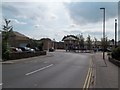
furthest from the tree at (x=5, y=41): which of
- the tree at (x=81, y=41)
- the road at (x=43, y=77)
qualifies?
the tree at (x=81, y=41)

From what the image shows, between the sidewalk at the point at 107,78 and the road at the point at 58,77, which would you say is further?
the sidewalk at the point at 107,78

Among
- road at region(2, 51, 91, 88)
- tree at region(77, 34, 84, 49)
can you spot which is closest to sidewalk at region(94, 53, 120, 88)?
road at region(2, 51, 91, 88)

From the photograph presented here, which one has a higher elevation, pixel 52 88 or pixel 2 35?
pixel 2 35

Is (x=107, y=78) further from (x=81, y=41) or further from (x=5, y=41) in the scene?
(x=81, y=41)

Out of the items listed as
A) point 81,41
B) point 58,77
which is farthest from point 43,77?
point 81,41

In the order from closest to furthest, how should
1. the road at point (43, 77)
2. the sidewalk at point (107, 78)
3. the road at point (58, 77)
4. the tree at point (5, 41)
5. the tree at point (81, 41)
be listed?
1. the road at point (43, 77)
2. the road at point (58, 77)
3. the sidewalk at point (107, 78)
4. the tree at point (5, 41)
5. the tree at point (81, 41)

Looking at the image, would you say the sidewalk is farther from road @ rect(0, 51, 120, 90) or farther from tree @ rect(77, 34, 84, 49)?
tree @ rect(77, 34, 84, 49)

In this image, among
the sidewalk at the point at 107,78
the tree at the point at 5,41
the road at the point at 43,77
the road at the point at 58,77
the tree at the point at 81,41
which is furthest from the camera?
the tree at the point at 81,41

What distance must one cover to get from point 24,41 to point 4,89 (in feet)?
283

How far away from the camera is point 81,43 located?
14675 cm

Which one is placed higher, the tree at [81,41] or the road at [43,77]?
the tree at [81,41]

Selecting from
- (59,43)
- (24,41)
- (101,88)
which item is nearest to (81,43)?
(59,43)

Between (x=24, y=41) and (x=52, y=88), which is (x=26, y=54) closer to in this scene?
(x=52, y=88)

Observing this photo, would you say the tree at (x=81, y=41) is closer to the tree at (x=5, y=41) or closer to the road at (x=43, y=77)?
the tree at (x=5, y=41)
